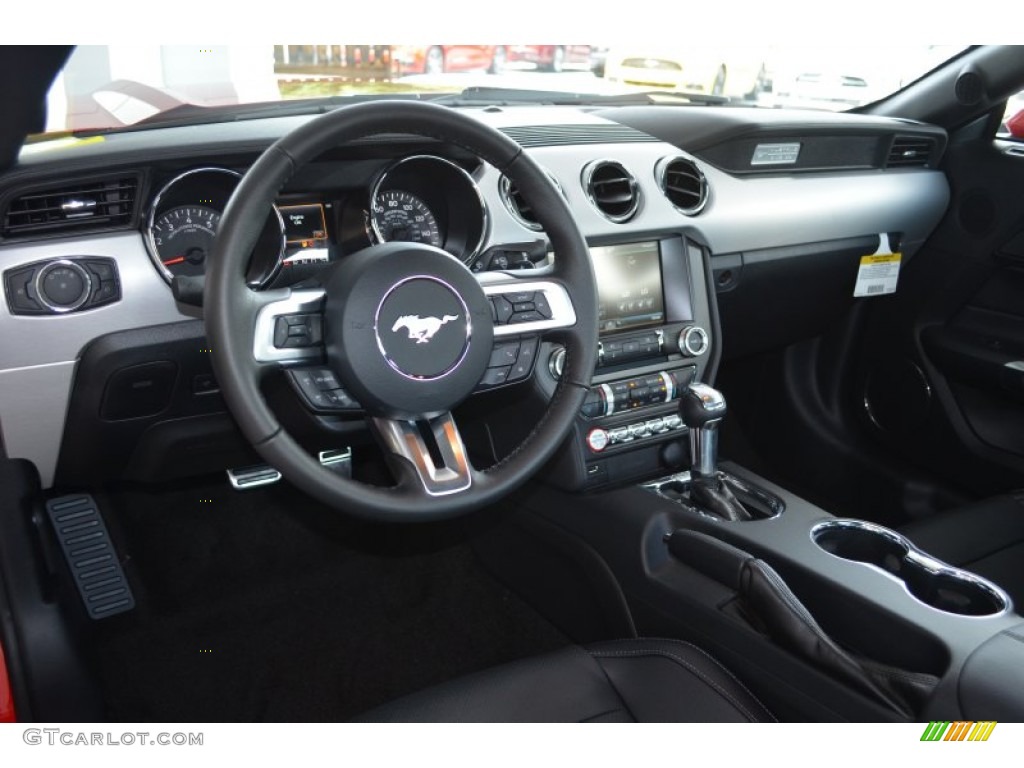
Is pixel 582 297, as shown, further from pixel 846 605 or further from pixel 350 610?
→ pixel 350 610

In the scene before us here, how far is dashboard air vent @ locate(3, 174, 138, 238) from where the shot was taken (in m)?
1.55

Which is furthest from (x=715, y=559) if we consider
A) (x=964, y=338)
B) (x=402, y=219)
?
(x=964, y=338)

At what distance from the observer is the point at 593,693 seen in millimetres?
1440

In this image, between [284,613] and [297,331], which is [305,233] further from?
[284,613]

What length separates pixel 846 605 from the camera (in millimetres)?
1578

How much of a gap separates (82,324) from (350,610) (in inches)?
43.6

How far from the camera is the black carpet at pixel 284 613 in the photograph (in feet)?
7.18

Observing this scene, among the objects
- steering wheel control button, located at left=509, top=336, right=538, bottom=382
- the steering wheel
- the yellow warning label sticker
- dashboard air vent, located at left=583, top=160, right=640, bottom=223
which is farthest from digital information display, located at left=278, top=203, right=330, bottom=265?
the yellow warning label sticker

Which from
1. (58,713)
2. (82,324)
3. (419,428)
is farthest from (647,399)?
(58,713)

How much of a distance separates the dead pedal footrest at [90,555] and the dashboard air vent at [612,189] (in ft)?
4.65

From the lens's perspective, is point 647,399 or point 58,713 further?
point 647,399

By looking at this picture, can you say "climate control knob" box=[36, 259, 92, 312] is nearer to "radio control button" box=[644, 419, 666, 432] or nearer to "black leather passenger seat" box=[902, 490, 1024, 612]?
"radio control button" box=[644, 419, 666, 432]

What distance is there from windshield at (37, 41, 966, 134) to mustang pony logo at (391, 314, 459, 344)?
0.59m

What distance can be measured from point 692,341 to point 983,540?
2.56ft
